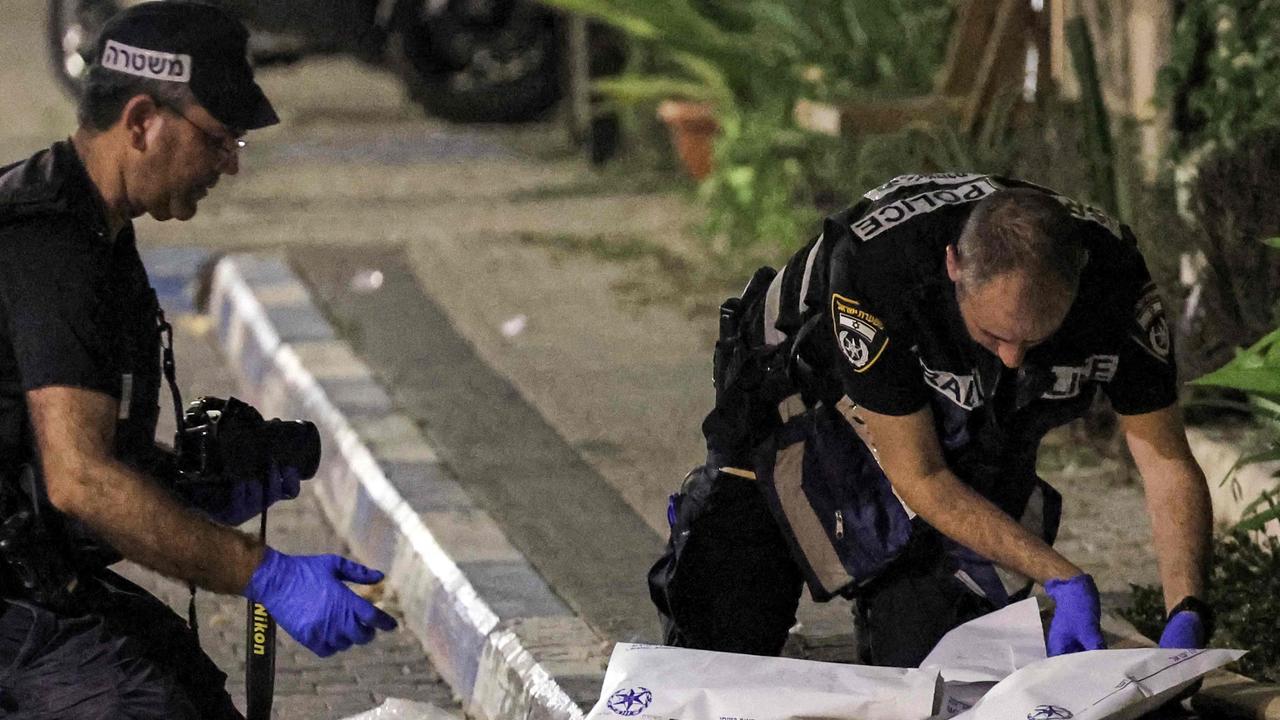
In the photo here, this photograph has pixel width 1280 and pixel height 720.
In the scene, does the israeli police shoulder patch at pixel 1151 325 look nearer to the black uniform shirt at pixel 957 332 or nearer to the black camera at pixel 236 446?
the black uniform shirt at pixel 957 332

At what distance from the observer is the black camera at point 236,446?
135 inches

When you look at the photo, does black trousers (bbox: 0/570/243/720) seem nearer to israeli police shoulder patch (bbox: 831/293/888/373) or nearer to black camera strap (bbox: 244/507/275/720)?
black camera strap (bbox: 244/507/275/720)

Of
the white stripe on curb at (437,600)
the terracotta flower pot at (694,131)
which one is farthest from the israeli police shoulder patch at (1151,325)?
the terracotta flower pot at (694,131)

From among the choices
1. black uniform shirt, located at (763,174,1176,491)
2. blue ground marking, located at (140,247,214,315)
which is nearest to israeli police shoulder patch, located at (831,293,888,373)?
black uniform shirt, located at (763,174,1176,491)

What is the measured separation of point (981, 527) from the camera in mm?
3594

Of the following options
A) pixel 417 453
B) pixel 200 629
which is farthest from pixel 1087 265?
pixel 417 453

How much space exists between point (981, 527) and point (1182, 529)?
370mm

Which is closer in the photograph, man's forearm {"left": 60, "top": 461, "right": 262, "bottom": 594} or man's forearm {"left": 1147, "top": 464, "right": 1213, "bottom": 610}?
man's forearm {"left": 60, "top": 461, "right": 262, "bottom": 594}

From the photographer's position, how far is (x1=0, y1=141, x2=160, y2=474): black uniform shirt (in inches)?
118

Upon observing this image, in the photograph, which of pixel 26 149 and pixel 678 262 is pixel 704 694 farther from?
pixel 26 149

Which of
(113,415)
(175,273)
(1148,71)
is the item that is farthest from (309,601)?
(175,273)

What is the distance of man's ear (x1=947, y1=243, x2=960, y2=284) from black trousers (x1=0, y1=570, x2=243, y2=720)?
1418mm

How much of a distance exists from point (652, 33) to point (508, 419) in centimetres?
Answer: 267

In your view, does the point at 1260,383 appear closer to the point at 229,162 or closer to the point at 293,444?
the point at 293,444
